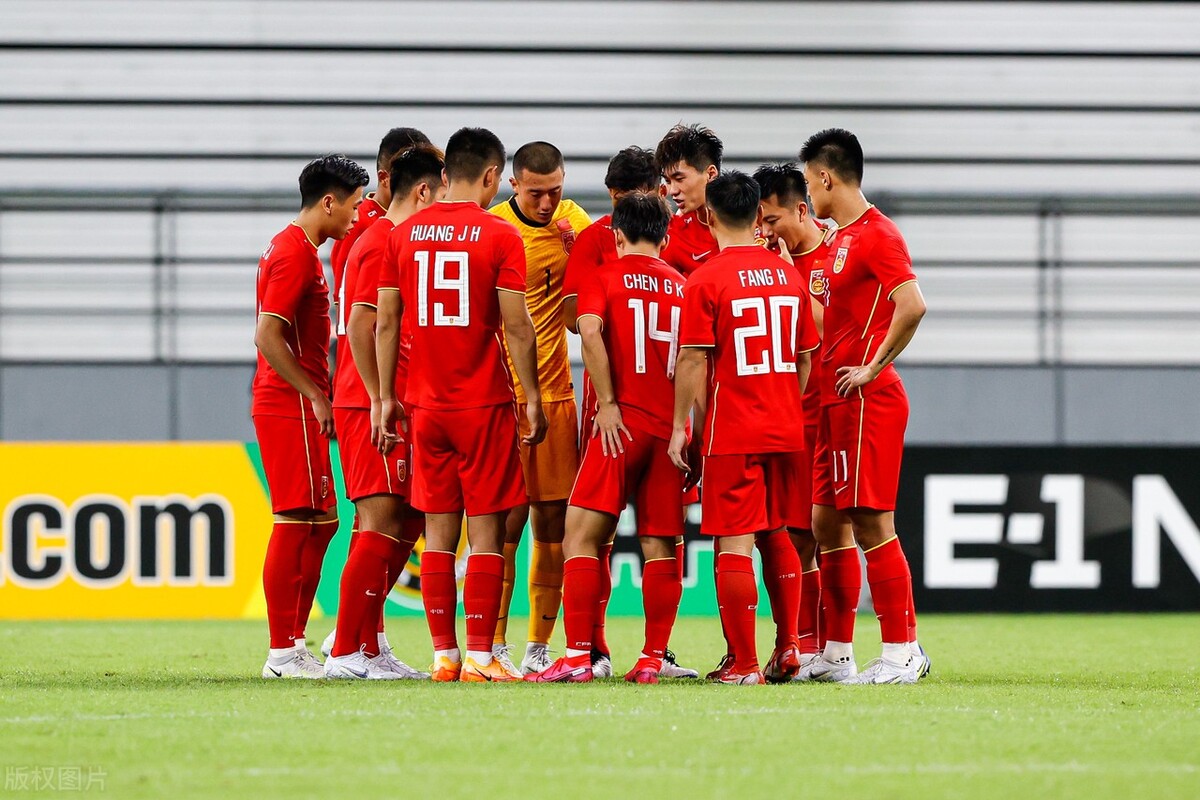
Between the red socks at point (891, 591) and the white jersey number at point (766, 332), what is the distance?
799 mm

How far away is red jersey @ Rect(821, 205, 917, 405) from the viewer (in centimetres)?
579

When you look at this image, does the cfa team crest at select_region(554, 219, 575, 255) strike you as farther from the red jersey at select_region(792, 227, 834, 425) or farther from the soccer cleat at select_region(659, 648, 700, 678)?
the soccer cleat at select_region(659, 648, 700, 678)

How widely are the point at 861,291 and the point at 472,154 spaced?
1562 millimetres

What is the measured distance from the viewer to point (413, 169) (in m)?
6.07

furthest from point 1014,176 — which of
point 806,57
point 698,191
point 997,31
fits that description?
point 698,191

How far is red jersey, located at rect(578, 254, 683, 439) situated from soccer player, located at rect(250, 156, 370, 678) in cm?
110

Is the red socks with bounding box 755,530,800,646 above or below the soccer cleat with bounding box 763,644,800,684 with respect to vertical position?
above

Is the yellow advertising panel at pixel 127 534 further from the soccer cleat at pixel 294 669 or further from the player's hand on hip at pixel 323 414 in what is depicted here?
the player's hand on hip at pixel 323 414

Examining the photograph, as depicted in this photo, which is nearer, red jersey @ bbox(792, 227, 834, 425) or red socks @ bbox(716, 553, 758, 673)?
red socks @ bbox(716, 553, 758, 673)

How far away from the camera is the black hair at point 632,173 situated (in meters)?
6.12

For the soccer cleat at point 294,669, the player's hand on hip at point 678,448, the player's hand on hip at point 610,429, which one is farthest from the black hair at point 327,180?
the soccer cleat at point 294,669

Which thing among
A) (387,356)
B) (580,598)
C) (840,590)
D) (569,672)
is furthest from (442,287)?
(840,590)

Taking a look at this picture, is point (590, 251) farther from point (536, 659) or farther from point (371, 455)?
point (536, 659)

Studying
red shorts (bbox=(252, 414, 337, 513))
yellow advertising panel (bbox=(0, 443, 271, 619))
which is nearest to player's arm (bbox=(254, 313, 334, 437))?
red shorts (bbox=(252, 414, 337, 513))
